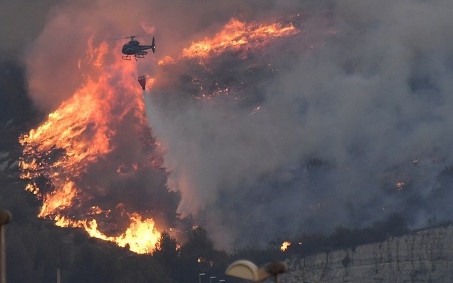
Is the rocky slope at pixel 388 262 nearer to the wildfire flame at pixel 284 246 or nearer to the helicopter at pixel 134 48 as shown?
the wildfire flame at pixel 284 246

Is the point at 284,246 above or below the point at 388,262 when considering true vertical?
above

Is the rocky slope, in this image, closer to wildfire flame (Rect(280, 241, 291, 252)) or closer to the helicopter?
wildfire flame (Rect(280, 241, 291, 252))

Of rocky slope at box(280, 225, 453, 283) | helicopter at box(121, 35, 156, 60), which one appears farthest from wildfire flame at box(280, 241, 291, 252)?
helicopter at box(121, 35, 156, 60)

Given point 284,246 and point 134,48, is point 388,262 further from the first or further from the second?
A: point 134,48

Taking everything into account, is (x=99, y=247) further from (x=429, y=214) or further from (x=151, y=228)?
(x=429, y=214)

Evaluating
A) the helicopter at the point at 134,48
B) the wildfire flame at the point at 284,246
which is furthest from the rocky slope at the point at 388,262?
the helicopter at the point at 134,48

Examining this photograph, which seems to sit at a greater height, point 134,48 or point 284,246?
point 134,48

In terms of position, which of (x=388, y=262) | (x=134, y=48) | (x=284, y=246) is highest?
(x=134, y=48)

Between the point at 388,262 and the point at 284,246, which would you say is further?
the point at 388,262

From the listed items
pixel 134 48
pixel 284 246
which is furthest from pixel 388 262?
pixel 134 48
